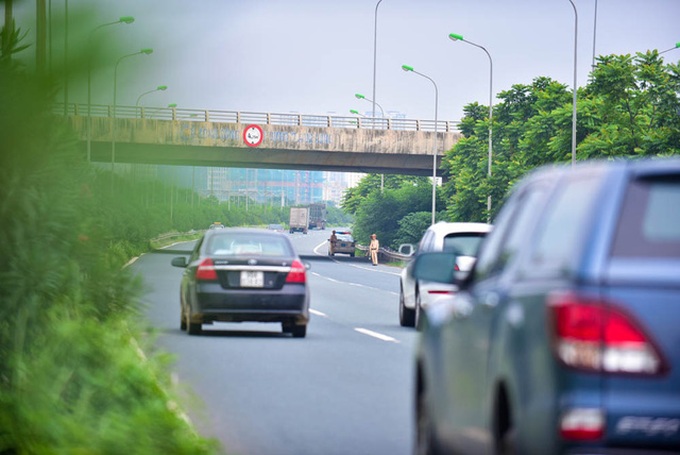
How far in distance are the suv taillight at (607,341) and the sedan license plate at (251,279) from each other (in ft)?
49.3

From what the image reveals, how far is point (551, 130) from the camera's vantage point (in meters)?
51.7

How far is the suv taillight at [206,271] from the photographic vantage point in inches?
752

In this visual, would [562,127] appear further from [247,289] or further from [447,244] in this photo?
[247,289]

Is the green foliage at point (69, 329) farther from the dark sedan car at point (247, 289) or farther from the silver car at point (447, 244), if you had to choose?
the silver car at point (447, 244)

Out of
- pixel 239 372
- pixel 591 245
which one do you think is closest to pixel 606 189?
pixel 591 245

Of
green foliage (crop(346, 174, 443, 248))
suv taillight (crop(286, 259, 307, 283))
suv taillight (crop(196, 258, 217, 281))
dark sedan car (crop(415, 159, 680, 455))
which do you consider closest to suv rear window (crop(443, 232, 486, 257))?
suv taillight (crop(286, 259, 307, 283))

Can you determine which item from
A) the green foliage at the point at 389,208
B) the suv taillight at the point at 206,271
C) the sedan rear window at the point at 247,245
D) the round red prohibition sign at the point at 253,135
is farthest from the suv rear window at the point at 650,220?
the green foliage at the point at 389,208

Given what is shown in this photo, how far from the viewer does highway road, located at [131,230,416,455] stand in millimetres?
10203

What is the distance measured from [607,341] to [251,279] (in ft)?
49.6

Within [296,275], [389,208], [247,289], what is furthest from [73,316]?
[389,208]

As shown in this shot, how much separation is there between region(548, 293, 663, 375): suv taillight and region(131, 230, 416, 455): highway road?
3.87 metres

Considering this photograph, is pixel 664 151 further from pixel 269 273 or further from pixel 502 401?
pixel 502 401

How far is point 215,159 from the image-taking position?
4410 millimetres

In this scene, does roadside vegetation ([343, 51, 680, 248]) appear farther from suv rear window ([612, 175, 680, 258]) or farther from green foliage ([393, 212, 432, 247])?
suv rear window ([612, 175, 680, 258])
